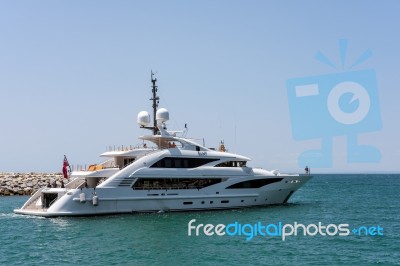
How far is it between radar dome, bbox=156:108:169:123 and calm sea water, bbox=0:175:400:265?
7322 millimetres

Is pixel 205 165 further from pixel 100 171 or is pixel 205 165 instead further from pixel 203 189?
pixel 100 171

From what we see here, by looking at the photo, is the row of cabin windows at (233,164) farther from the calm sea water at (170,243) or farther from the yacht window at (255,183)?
the calm sea water at (170,243)

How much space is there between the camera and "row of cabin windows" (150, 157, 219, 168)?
3181cm

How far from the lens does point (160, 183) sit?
104ft

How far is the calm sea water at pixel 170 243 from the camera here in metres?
19.2

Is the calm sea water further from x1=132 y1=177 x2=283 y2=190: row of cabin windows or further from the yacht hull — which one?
x1=132 y1=177 x2=283 y2=190: row of cabin windows

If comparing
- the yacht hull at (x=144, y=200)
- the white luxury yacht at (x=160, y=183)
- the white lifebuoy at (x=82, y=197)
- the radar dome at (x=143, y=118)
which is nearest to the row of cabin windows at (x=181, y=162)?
the white luxury yacht at (x=160, y=183)

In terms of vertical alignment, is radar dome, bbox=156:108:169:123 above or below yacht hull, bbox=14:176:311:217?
above

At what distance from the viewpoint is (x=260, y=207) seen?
1389 inches

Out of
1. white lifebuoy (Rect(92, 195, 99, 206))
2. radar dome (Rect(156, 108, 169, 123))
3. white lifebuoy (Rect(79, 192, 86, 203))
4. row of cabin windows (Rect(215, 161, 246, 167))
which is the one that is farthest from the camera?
radar dome (Rect(156, 108, 169, 123))

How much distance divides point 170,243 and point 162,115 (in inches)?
559

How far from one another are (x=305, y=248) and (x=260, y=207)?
46.0 ft

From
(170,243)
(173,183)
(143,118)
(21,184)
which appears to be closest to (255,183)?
(173,183)

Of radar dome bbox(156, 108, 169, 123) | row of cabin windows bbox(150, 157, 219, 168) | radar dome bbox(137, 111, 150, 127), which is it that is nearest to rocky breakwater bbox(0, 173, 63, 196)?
radar dome bbox(137, 111, 150, 127)
